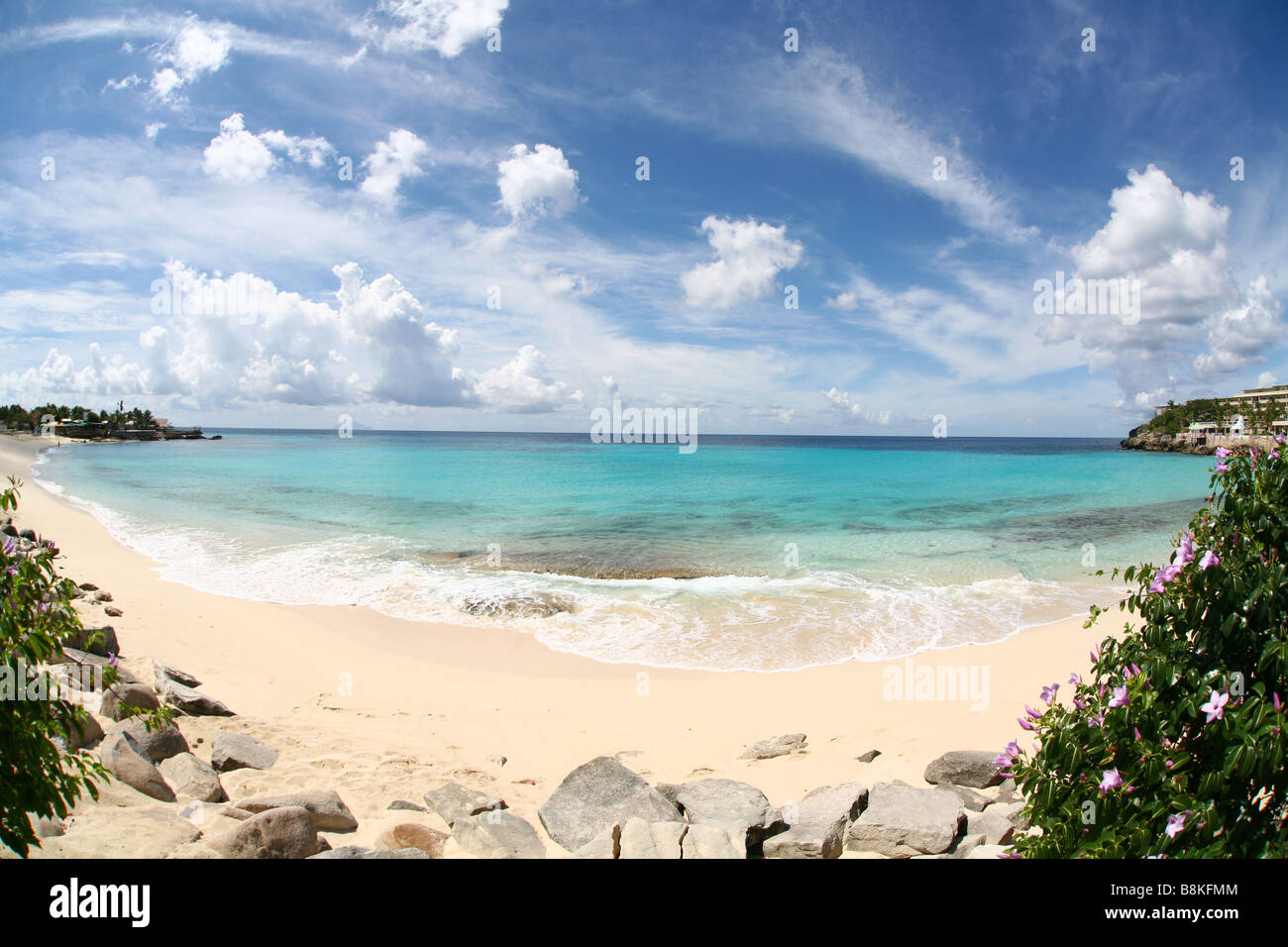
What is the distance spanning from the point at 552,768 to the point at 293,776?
114 inches

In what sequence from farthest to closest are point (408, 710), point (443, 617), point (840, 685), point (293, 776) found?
point (443, 617) → point (840, 685) → point (408, 710) → point (293, 776)

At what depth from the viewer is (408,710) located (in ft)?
30.5

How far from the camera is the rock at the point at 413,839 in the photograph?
514 cm

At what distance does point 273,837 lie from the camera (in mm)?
4660

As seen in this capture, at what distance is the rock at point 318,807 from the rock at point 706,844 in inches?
123

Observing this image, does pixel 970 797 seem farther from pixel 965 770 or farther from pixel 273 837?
pixel 273 837

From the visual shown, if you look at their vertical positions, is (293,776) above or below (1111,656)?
below

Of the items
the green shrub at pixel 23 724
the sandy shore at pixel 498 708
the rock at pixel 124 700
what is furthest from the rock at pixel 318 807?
the green shrub at pixel 23 724

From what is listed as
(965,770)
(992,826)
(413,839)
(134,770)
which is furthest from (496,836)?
(965,770)

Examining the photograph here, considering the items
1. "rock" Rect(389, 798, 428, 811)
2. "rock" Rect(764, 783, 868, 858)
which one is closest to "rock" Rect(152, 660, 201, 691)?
"rock" Rect(389, 798, 428, 811)

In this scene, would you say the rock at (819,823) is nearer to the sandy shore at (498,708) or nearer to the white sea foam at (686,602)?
the sandy shore at (498,708)

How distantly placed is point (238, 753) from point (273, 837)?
2.58 m
